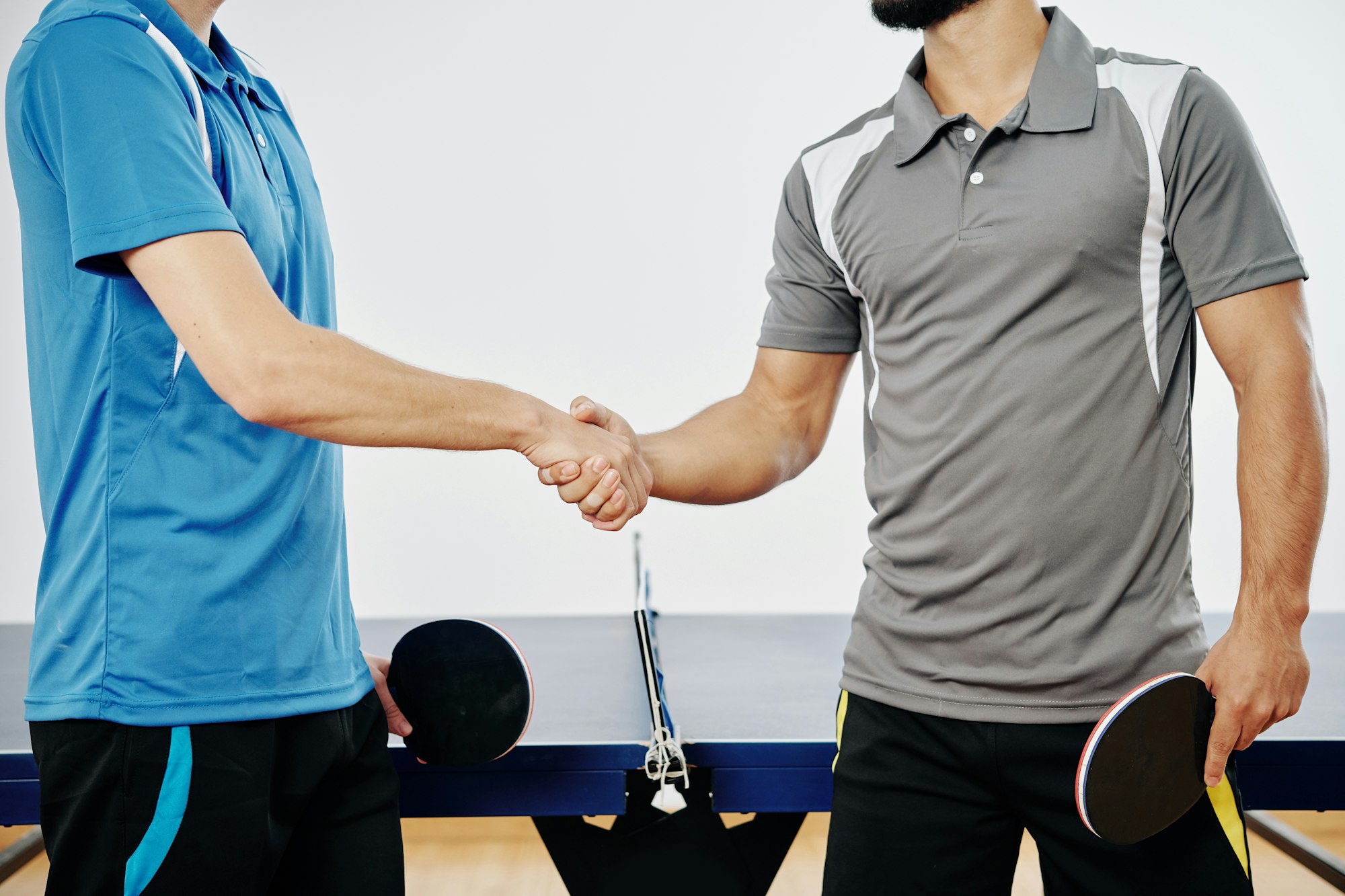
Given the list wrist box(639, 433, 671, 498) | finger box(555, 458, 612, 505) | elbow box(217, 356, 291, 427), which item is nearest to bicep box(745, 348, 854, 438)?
wrist box(639, 433, 671, 498)

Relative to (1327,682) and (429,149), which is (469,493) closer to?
(429,149)

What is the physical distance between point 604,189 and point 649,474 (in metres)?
2.18

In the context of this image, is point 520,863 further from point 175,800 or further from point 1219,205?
point 1219,205

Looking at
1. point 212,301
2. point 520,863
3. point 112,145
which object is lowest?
point 520,863

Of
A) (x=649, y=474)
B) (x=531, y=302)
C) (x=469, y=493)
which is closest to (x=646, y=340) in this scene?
(x=531, y=302)

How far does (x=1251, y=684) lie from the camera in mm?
955

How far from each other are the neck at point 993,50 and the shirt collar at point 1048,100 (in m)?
0.02

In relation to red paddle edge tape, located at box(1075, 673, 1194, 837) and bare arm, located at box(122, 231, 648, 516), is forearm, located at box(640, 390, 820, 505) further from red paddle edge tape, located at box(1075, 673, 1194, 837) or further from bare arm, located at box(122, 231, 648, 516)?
red paddle edge tape, located at box(1075, 673, 1194, 837)

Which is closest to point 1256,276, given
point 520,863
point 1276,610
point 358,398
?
point 1276,610

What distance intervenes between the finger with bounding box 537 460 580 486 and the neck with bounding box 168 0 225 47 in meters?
0.57

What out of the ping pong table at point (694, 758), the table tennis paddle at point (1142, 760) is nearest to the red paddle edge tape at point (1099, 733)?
the table tennis paddle at point (1142, 760)

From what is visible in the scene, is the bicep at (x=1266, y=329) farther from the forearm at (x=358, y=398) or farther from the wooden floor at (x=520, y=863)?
the wooden floor at (x=520, y=863)

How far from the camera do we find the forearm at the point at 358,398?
0.87m

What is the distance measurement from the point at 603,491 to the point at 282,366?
20.0 inches
